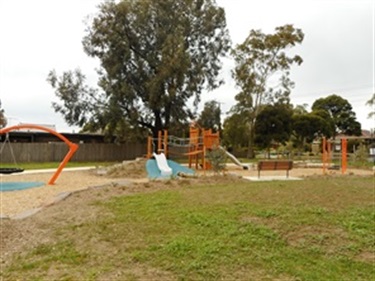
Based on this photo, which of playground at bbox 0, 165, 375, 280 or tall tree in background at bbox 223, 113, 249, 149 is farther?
tall tree in background at bbox 223, 113, 249, 149

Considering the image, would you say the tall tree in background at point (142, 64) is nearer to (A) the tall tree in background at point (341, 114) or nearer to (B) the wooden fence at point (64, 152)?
(B) the wooden fence at point (64, 152)

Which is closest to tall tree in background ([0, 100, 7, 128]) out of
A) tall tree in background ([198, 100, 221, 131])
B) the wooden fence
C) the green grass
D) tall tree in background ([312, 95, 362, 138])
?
the wooden fence

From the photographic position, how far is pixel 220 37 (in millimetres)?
27719

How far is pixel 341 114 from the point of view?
47.0m

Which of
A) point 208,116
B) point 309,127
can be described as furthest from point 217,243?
point 309,127

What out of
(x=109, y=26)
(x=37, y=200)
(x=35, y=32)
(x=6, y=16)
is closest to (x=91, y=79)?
(x=109, y=26)

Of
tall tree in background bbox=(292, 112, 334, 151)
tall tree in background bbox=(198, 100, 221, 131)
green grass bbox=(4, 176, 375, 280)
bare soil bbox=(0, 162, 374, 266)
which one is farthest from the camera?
tall tree in background bbox=(292, 112, 334, 151)

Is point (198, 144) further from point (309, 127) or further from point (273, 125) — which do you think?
point (309, 127)

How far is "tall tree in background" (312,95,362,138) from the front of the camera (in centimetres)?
4659

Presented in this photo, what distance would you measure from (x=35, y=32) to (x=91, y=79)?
1410cm

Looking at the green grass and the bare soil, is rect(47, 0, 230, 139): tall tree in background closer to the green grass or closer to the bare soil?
→ the bare soil

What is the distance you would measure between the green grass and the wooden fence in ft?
61.4

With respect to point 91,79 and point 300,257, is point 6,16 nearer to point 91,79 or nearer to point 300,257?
point 300,257

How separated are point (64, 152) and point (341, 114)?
37.3 meters
